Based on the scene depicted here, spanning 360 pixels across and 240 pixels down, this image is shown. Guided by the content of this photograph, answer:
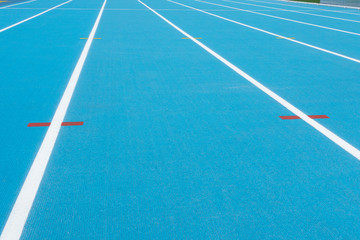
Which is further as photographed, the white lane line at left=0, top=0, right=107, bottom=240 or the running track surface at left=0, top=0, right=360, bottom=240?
the running track surface at left=0, top=0, right=360, bottom=240

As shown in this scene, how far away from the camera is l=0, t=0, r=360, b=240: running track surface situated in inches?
120

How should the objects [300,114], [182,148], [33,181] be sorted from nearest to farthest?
[33,181] < [182,148] < [300,114]

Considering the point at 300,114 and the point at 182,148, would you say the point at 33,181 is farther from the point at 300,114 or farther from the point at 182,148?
the point at 300,114

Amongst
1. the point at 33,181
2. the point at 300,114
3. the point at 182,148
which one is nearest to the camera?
the point at 33,181

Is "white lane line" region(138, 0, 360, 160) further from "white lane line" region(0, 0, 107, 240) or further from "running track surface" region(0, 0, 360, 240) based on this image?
"white lane line" region(0, 0, 107, 240)

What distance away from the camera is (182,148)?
4.27 m

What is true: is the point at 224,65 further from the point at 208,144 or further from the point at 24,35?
the point at 24,35

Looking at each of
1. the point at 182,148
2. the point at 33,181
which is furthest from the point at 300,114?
the point at 33,181

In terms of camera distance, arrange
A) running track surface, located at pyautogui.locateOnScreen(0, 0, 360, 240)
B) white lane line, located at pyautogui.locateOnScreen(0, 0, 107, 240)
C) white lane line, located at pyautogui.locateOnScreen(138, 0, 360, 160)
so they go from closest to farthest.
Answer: white lane line, located at pyautogui.locateOnScreen(0, 0, 107, 240) → running track surface, located at pyautogui.locateOnScreen(0, 0, 360, 240) → white lane line, located at pyautogui.locateOnScreen(138, 0, 360, 160)

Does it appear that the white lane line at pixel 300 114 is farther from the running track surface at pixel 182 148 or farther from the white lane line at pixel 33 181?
the white lane line at pixel 33 181

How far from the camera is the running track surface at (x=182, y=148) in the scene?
3.06 meters

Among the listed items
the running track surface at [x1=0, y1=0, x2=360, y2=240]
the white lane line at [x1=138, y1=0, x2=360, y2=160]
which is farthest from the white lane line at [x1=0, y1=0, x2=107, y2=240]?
the white lane line at [x1=138, y1=0, x2=360, y2=160]

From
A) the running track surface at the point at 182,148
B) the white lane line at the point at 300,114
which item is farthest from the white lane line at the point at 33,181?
the white lane line at the point at 300,114

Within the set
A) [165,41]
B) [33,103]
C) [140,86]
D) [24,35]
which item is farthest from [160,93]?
[24,35]
